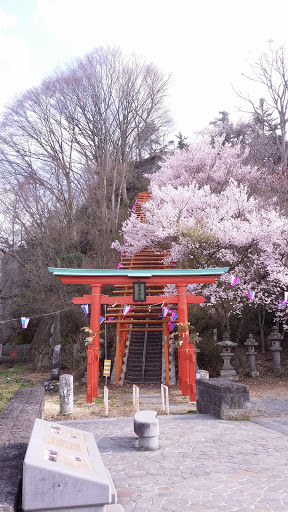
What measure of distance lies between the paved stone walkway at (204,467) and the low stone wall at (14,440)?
1276mm

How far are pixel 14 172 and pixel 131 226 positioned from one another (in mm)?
7679

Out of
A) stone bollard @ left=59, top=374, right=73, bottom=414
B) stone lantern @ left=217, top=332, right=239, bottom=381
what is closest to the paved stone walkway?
stone bollard @ left=59, top=374, right=73, bottom=414

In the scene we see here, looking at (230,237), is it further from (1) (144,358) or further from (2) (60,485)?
(2) (60,485)

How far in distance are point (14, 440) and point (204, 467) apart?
2576 millimetres

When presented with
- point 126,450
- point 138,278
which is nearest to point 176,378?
point 138,278

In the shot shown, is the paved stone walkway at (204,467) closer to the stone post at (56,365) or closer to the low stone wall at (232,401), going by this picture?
the low stone wall at (232,401)

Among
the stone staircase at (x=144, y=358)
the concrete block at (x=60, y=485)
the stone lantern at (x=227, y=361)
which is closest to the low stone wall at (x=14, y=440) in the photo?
the concrete block at (x=60, y=485)

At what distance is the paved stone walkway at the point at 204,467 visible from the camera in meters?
4.13

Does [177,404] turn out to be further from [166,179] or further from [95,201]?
[166,179]

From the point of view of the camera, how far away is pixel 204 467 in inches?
205

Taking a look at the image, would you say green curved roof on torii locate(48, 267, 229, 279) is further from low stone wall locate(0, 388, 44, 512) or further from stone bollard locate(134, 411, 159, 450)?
stone bollard locate(134, 411, 159, 450)

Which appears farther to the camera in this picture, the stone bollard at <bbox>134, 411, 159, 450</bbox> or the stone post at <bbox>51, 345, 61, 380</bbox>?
the stone post at <bbox>51, 345, 61, 380</bbox>

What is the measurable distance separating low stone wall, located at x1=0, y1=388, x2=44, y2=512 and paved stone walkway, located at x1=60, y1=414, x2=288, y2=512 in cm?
128

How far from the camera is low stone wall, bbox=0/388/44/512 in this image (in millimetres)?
3080
